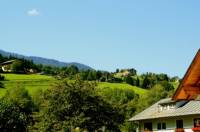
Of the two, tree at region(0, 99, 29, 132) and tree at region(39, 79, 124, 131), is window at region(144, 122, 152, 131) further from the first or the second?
tree at region(0, 99, 29, 132)

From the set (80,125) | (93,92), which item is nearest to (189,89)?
(80,125)

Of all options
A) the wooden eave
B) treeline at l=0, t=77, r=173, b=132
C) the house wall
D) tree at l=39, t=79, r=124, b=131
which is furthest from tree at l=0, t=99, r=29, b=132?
the wooden eave

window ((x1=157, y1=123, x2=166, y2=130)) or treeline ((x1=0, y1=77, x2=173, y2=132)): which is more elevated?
treeline ((x1=0, y1=77, x2=173, y2=132))

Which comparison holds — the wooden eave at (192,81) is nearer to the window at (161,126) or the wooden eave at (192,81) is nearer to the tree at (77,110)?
the tree at (77,110)

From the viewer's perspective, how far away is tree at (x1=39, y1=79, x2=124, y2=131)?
66.9 metres

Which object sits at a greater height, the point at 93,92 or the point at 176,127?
the point at 93,92

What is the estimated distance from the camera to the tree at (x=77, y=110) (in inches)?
2633

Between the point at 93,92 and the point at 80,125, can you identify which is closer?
the point at 80,125

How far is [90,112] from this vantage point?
6900 cm

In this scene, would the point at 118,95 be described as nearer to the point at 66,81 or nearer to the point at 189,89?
the point at 66,81

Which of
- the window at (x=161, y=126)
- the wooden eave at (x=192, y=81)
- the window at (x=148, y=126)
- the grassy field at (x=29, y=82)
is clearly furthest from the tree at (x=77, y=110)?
the grassy field at (x=29, y=82)

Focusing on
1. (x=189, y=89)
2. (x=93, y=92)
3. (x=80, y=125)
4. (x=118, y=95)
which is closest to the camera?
(x=189, y=89)

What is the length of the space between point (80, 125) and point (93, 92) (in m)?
6.81

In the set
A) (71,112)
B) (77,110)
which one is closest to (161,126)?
(77,110)
